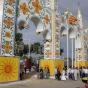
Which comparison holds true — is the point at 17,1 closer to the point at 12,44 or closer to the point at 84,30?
the point at 12,44

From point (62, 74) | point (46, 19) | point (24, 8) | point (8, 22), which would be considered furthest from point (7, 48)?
point (62, 74)

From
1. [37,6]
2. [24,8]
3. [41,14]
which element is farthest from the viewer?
[41,14]

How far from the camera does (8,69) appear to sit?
18.2 m

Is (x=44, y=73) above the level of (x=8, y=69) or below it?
below

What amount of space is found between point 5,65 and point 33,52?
121ft

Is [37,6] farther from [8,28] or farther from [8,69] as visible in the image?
[8,69]

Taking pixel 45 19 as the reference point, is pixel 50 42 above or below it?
below

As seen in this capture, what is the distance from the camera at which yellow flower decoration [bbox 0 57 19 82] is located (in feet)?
57.9

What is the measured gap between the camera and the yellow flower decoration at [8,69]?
17641mm

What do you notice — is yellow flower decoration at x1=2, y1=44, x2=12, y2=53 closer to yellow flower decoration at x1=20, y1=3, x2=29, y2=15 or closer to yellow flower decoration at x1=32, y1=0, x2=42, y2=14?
yellow flower decoration at x1=20, y1=3, x2=29, y2=15

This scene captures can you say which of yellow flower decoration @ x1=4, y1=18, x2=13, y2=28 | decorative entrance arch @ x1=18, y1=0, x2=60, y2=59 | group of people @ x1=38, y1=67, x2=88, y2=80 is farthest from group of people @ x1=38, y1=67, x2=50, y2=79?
yellow flower decoration @ x1=4, y1=18, x2=13, y2=28

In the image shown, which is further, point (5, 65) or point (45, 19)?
point (45, 19)

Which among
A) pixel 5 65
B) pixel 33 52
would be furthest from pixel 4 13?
pixel 33 52

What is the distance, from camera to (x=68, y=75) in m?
23.9
